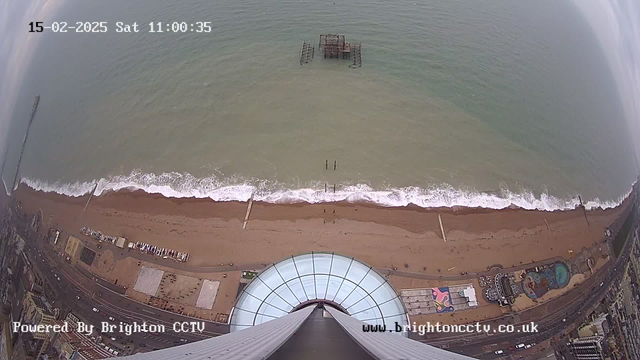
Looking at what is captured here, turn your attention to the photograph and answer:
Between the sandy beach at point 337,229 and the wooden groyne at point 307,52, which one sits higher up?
the wooden groyne at point 307,52

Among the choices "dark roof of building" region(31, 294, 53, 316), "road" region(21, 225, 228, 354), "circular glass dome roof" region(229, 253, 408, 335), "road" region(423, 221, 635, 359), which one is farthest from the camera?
"dark roof of building" region(31, 294, 53, 316)

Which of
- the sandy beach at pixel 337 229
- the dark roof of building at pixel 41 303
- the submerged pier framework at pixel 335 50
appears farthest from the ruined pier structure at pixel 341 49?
the dark roof of building at pixel 41 303

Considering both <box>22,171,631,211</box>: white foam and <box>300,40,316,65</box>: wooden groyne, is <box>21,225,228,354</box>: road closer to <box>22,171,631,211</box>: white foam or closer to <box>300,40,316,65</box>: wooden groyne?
<box>22,171,631,211</box>: white foam

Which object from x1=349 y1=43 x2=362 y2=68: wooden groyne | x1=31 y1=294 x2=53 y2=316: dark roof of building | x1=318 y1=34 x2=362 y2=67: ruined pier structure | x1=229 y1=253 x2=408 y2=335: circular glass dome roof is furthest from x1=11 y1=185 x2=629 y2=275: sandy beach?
x1=318 y1=34 x2=362 y2=67: ruined pier structure

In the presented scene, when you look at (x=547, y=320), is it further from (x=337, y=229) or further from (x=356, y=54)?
(x=356, y=54)

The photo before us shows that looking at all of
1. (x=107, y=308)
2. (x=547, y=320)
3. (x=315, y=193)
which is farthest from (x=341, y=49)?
(x=107, y=308)

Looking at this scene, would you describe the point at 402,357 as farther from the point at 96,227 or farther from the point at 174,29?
the point at 174,29

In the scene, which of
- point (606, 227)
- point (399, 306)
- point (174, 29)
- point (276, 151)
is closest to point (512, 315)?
point (399, 306)

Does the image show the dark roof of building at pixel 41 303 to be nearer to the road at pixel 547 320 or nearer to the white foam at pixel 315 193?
the white foam at pixel 315 193
